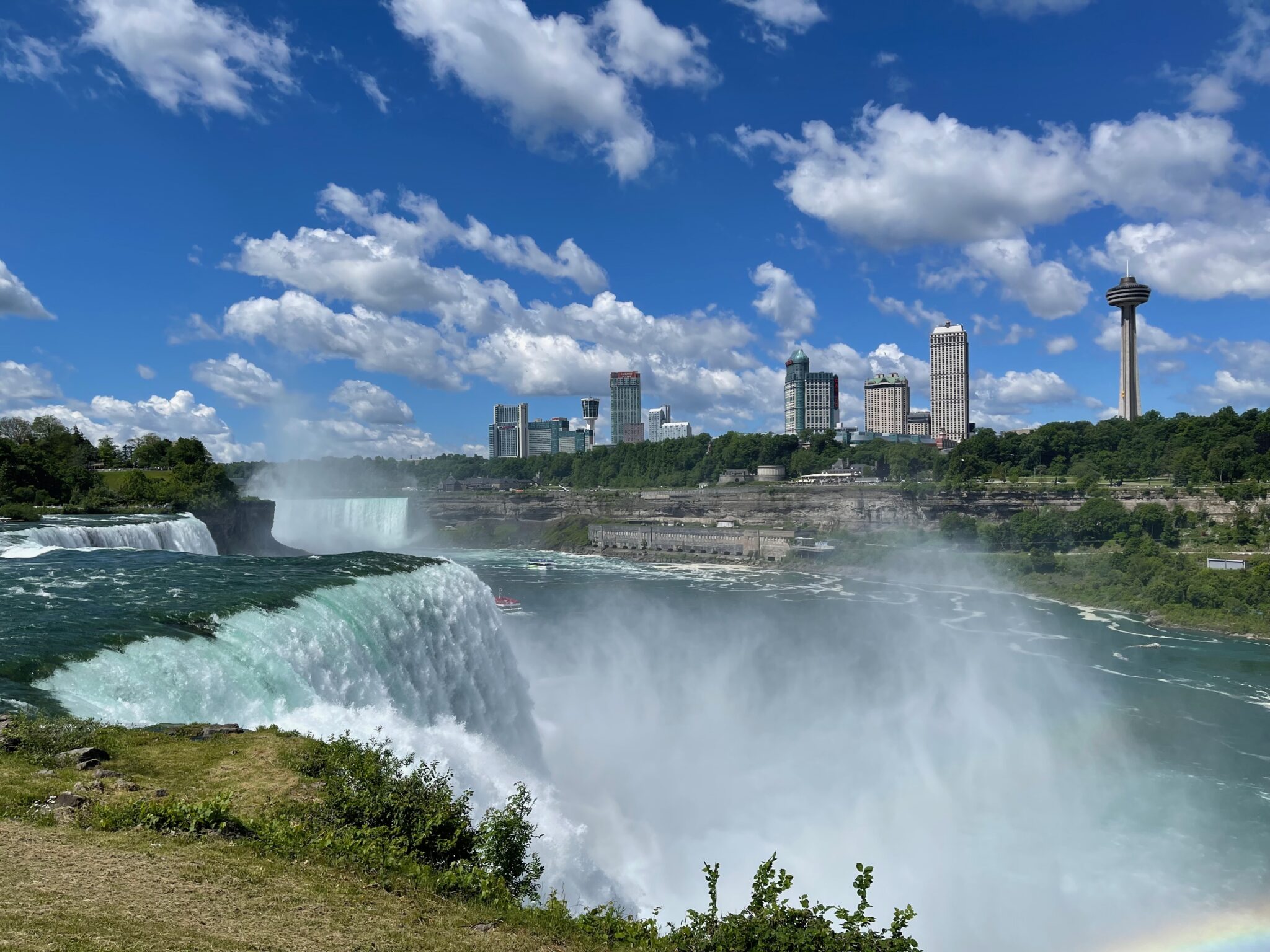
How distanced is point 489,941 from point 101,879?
278 centimetres

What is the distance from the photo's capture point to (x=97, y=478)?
39.3m

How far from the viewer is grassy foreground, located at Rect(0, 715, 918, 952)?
5.18 m

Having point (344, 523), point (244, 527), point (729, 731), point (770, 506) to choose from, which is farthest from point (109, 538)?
point (770, 506)

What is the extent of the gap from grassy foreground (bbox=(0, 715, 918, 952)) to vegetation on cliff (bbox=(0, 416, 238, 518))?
26.7 m

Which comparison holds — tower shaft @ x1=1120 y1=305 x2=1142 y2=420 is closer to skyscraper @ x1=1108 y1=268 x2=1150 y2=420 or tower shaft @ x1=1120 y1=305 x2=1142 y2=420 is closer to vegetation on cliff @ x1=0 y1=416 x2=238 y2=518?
skyscraper @ x1=1108 y1=268 x2=1150 y2=420

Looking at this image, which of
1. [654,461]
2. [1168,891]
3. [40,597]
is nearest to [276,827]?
[40,597]

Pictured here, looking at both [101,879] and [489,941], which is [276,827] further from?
[489,941]

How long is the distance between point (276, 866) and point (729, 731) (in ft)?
61.3

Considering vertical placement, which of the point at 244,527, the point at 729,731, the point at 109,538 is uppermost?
the point at 109,538

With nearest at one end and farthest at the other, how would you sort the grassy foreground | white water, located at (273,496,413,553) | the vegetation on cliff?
1. the grassy foreground
2. the vegetation on cliff
3. white water, located at (273,496,413,553)

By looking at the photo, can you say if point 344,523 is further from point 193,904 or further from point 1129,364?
point 1129,364

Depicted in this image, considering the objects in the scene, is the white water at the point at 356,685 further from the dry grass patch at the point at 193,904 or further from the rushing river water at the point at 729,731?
the dry grass patch at the point at 193,904

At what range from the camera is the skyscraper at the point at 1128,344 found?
109 meters

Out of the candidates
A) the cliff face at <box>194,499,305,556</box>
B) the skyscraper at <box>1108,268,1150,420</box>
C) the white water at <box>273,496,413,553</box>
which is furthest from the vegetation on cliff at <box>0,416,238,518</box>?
the skyscraper at <box>1108,268,1150,420</box>
